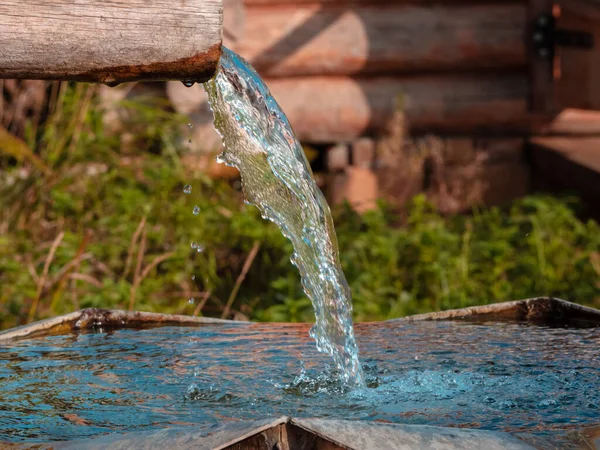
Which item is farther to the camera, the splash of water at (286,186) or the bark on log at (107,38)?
the splash of water at (286,186)

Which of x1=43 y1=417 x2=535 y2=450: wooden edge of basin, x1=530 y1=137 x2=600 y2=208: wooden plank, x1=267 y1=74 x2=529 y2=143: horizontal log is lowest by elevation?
x1=43 y1=417 x2=535 y2=450: wooden edge of basin

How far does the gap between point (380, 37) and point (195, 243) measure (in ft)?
7.22

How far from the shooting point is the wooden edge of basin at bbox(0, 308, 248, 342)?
2420mm

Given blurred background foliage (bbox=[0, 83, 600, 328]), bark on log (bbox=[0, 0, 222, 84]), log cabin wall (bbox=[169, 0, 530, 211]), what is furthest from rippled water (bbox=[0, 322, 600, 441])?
log cabin wall (bbox=[169, 0, 530, 211])

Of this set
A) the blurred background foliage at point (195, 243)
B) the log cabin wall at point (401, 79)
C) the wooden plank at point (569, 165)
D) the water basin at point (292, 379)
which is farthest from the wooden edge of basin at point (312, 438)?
the log cabin wall at point (401, 79)

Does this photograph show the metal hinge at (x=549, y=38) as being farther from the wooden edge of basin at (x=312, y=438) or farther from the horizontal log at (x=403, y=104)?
the wooden edge of basin at (x=312, y=438)

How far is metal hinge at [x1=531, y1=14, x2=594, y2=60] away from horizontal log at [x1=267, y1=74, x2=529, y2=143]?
189mm

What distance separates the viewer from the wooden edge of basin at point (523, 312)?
247cm

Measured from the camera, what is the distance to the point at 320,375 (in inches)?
84.9

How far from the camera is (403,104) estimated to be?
5379 mm

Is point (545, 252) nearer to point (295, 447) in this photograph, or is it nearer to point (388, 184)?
point (388, 184)

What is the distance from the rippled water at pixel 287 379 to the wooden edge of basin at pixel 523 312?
0.16 feet

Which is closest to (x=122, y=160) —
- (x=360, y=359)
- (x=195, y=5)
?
(x=360, y=359)

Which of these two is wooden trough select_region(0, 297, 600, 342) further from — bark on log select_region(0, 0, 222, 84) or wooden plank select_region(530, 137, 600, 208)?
wooden plank select_region(530, 137, 600, 208)
